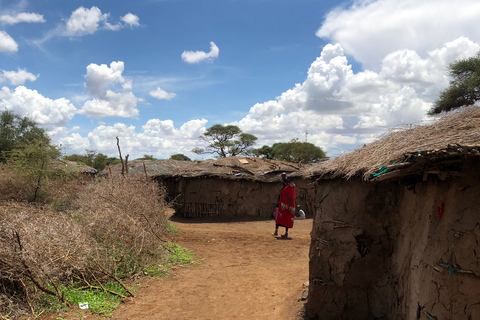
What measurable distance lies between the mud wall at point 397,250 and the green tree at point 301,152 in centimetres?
2433

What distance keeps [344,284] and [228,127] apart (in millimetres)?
34178

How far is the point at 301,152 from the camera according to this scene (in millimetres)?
29875

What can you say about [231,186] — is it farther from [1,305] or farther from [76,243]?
[1,305]

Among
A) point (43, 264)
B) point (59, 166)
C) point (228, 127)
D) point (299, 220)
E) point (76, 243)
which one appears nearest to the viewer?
point (43, 264)

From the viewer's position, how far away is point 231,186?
14.9 metres

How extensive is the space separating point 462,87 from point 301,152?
16.6 m

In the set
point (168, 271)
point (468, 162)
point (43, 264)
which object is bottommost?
point (168, 271)

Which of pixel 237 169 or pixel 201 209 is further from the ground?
pixel 237 169

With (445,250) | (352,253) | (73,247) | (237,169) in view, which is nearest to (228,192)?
(237,169)

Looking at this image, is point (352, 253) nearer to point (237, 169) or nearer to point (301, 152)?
point (237, 169)

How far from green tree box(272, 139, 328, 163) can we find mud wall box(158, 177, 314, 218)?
46.6 ft

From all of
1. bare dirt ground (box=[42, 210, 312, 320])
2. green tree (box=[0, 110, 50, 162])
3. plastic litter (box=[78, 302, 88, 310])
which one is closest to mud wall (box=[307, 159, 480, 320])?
bare dirt ground (box=[42, 210, 312, 320])

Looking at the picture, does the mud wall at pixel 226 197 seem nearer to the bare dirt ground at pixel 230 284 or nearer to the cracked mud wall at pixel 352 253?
the bare dirt ground at pixel 230 284

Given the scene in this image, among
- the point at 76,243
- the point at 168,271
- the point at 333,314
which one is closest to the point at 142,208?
the point at 168,271
